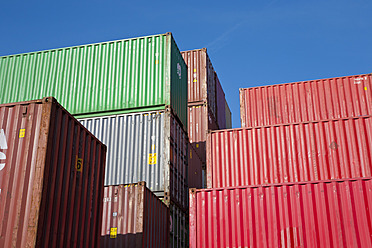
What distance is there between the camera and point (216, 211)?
35.4ft

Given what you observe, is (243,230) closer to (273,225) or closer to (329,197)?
(273,225)

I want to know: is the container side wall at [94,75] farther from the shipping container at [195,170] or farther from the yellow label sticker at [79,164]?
the yellow label sticker at [79,164]

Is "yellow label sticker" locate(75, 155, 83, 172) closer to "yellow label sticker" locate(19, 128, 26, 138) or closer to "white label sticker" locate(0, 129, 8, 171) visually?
"yellow label sticker" locate(19, 128, 26, 138)

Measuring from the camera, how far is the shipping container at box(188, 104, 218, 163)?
2181 centimetres

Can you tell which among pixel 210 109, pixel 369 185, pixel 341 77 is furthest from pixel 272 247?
pixel 210 109

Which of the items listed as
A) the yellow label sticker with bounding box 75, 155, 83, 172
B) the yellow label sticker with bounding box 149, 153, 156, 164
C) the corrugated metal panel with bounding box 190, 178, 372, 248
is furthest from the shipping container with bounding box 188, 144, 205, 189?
the yellow label sticker with bounding box 75, 155, 83, 172

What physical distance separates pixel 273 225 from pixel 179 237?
19.7 ft

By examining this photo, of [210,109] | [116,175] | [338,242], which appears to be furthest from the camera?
[210,109]

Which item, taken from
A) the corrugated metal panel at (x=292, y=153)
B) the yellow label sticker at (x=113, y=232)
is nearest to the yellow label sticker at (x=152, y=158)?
the corrugated metal panel at (x=292, y=153)

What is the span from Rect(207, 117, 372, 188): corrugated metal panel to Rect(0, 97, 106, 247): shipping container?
17.0 feet

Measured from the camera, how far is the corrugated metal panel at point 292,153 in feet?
41.3

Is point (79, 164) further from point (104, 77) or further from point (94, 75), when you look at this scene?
point (94, 75)

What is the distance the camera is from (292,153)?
1309cm

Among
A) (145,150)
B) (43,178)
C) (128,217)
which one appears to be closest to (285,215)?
(128,217)
